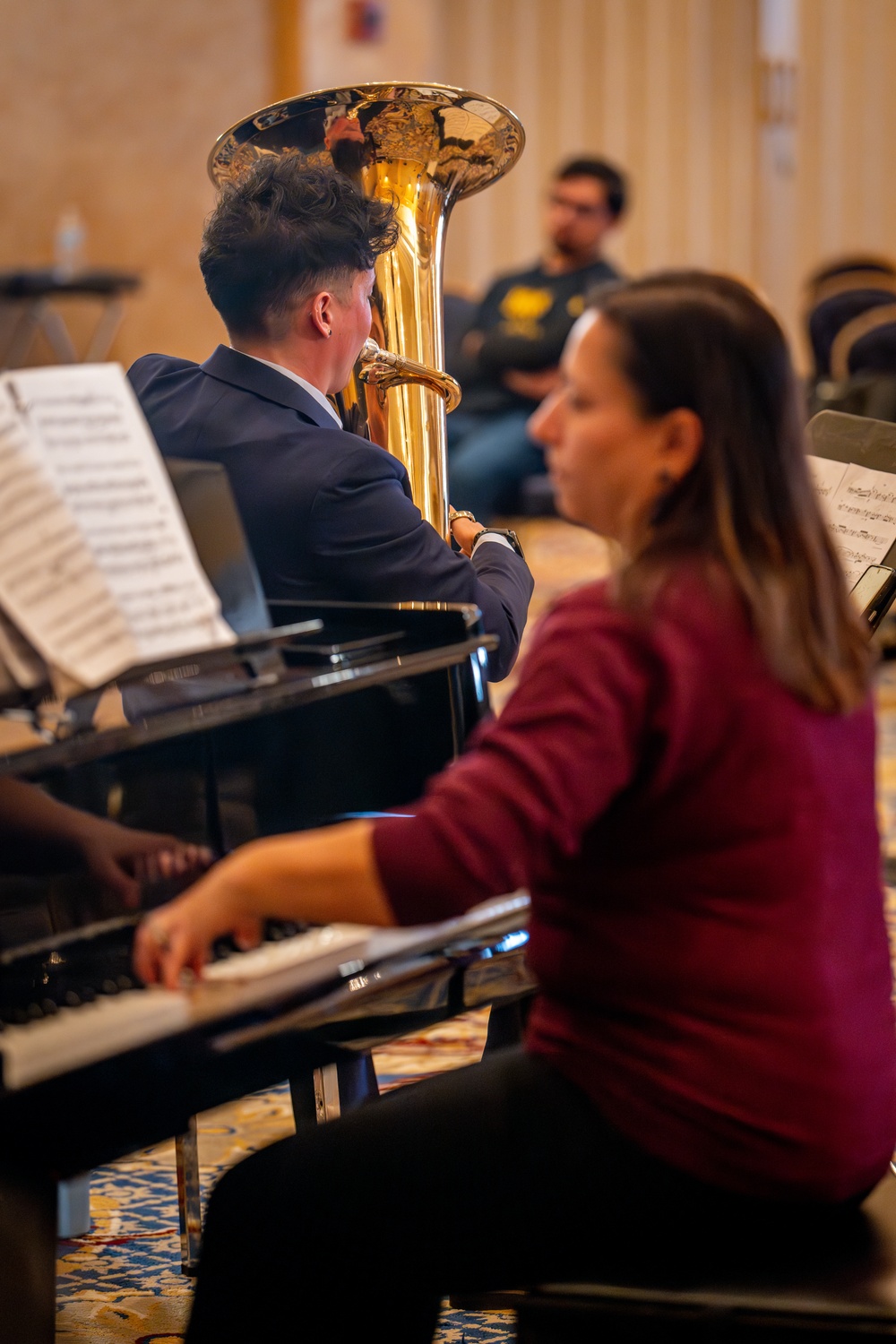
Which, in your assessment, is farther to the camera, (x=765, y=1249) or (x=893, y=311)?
(x=893, y=311)

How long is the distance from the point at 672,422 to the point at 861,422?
999mm

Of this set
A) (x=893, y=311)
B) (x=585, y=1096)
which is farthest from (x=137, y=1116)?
(x=893, y=311)

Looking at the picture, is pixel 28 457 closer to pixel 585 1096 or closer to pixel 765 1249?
pixel 585 1096

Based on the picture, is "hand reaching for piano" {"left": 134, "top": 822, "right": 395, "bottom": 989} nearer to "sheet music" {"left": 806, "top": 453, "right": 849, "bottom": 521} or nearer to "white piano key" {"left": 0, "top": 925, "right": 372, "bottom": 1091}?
"white piano key" {"left": 0, "top": 925, "right": 372, "bottom": 1091}

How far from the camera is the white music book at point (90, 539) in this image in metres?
1.24

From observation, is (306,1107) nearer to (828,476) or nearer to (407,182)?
(828,476)

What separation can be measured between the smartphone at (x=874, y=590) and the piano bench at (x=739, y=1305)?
0.92m

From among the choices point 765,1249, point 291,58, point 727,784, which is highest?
point 291,58

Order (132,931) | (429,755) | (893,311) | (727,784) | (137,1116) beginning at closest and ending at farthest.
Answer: (727,784) < (137,1116) < (132,931) < (429,755) < (893,311)

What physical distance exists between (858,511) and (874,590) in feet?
0.39

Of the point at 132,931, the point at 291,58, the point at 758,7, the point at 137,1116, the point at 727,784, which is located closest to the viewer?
the point at 727,784

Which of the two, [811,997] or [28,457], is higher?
[28,457]

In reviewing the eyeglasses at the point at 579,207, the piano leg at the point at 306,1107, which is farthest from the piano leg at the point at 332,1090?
the eyeglasses at the point at 579,207

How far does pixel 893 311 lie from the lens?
4.56 metres
